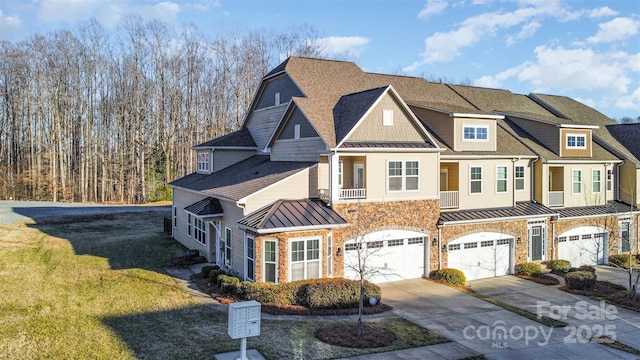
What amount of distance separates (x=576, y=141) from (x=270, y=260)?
20.7 meters

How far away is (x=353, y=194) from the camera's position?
20391 mm

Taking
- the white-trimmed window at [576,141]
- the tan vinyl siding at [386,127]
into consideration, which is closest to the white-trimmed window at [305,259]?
the tan vinyl siding at [386,127]

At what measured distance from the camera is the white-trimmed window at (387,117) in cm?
2131

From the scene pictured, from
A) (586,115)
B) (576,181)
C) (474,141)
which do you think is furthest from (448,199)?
(586,115)

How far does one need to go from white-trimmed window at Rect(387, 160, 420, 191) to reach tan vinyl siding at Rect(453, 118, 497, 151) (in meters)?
3.85

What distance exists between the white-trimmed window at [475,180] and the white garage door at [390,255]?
14.1 feet

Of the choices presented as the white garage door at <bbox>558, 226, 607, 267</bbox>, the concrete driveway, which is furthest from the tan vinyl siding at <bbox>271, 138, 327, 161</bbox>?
the white garage door at <bbox>558, 226, 607, 267</bbox>

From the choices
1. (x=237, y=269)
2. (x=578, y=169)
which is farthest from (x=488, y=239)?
(x=237, y=269)

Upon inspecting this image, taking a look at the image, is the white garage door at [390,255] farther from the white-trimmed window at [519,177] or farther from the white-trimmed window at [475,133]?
the white-trimmed window at [519,177]

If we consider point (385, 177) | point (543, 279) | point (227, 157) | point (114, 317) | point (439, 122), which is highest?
point (439, 122)

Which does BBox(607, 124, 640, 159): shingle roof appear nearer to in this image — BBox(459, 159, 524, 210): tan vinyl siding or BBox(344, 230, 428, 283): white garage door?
BBox(459, 159, 524, 210): tan vinyl siding

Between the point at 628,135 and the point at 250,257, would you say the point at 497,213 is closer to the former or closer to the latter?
the point at 250,257

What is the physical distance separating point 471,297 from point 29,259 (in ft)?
68.2

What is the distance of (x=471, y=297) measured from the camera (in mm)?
19562
